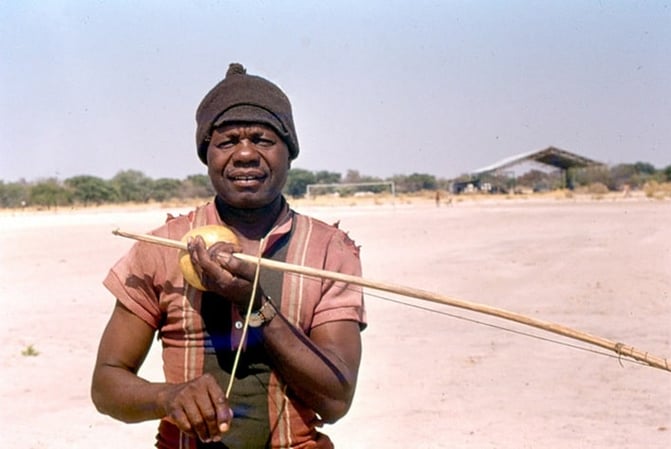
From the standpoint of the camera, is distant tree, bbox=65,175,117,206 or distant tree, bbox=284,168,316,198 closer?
distant tree, bbox=65,175,117,206

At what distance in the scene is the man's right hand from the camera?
77.9 inches

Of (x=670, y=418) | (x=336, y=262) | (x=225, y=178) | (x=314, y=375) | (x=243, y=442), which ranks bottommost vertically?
(x=670, y=418)

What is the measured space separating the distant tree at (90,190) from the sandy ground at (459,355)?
40.9 m

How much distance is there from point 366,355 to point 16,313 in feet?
17.0

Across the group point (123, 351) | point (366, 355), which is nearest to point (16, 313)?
point (366, 355)

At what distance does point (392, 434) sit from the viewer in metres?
6.34

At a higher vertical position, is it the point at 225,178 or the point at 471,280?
the point at 225,178

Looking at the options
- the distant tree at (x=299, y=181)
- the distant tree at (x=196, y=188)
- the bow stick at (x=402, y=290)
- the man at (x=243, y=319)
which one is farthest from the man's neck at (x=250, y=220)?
the distant tree at (x=299, y=181)

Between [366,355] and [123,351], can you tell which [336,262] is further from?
[366,355]

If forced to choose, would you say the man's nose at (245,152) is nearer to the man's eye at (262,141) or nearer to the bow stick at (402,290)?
the man's eye at (262,141)

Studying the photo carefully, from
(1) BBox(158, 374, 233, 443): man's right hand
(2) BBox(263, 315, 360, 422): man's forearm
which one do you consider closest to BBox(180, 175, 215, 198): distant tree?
(2) BBox(263, 315, 360, 422): man's forearm

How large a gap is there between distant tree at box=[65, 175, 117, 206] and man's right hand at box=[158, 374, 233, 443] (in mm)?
56785

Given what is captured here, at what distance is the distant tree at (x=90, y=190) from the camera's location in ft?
195

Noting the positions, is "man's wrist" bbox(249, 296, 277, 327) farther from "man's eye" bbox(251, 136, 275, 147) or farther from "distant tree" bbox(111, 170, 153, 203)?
"distant tree" bbox(111, 170, 153, 203)
